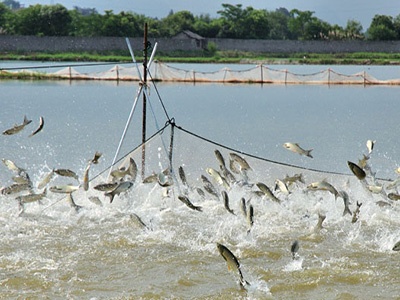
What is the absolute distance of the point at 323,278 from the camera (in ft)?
24.4

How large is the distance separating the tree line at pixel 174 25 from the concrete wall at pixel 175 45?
4945 mm

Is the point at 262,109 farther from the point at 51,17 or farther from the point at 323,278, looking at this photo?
the point at 51,17

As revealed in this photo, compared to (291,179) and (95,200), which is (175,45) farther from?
(95,200)

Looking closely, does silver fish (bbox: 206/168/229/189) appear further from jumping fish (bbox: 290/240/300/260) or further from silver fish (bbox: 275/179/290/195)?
jumping fish (bbox: 290/240/300/260)

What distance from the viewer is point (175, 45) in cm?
7444

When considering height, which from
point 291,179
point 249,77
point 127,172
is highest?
point 127,172

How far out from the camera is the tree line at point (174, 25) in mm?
81812

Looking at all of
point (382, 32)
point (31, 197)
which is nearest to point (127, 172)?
point (31, 197)

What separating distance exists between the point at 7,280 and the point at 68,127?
41.6 feet

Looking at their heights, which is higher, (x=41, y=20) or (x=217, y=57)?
(x=41, y=20)

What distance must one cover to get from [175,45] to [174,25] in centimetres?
2434

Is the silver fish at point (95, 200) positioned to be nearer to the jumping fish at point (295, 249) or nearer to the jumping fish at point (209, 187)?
the jumping fish at point (209, 187)

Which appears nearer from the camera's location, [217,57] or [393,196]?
[393,196]

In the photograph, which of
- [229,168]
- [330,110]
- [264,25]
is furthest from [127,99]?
[264,25]
